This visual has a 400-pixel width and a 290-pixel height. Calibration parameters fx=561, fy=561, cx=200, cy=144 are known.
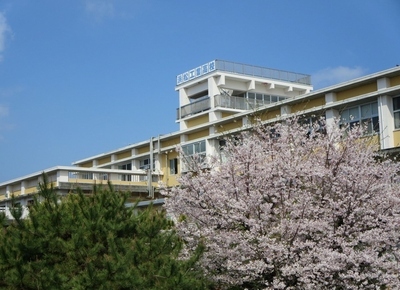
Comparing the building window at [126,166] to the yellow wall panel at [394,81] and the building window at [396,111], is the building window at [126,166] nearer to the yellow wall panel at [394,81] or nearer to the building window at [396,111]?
the building window at [396,111]

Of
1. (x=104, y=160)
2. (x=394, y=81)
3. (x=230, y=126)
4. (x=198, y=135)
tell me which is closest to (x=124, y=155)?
(x=104, y=160)

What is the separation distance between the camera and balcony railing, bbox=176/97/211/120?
4053 centimetres

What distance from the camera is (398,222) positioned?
928 centimetres

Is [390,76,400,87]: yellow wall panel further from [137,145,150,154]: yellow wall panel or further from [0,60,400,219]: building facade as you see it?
[137,145,150,154]: yellow wall panel

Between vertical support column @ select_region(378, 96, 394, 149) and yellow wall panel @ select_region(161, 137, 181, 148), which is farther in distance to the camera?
yellow wall panel @ select_region(161, 137, 181, 148)

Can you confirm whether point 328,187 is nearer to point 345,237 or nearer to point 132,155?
point 345,237

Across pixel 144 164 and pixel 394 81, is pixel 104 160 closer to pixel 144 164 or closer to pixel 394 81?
pixel 144 164

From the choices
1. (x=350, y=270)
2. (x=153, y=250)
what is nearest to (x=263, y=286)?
(x=350, y=270)

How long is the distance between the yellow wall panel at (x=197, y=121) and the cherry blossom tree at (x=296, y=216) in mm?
30135

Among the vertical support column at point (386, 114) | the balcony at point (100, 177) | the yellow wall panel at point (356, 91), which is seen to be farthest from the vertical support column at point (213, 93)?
the vertical support column at point (386, 114)

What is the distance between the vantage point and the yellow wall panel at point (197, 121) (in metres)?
40.5

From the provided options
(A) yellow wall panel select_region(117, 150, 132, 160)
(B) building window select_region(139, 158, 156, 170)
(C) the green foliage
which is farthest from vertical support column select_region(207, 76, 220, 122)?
(C) the green foliage

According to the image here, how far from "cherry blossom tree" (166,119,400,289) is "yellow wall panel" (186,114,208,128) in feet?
98.9

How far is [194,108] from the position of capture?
41.8 m
